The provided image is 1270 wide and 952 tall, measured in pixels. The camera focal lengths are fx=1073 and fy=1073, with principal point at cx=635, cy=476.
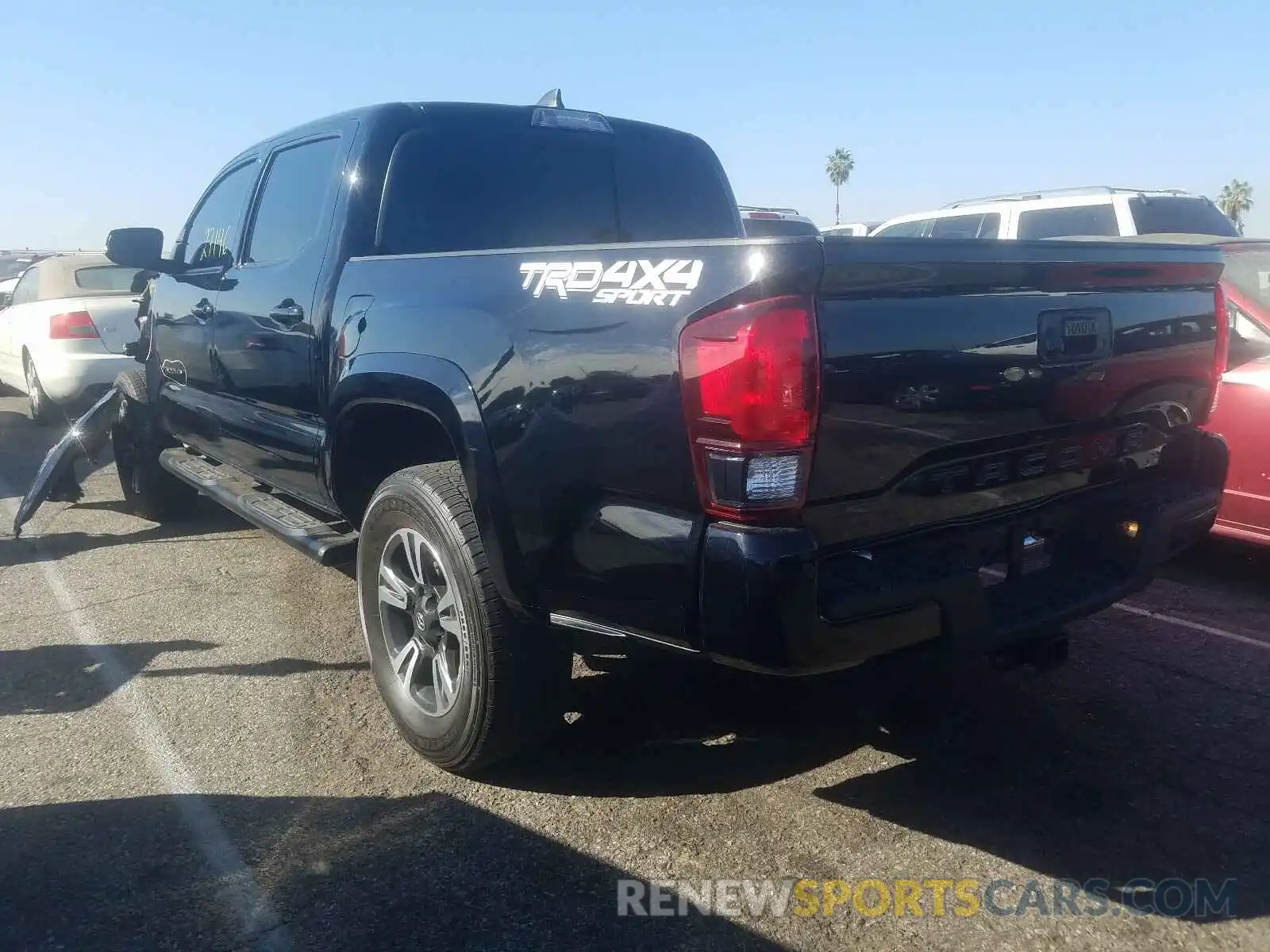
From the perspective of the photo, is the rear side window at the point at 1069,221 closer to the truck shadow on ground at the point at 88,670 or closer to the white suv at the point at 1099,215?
the white suv at the point at 1099,215

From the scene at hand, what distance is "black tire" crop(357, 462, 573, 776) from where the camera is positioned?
2969 mm

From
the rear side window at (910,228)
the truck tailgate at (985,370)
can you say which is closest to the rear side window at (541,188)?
the truck tailgate at (985,370)

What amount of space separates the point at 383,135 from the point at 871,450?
2.31 meters

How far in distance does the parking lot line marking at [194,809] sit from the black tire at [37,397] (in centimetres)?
574

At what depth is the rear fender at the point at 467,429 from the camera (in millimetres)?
2828

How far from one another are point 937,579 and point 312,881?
1.72 m

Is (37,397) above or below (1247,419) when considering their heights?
below

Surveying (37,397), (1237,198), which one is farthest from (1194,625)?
(1237,198)

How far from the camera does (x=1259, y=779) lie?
10.3 ft

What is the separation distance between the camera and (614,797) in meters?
3.12

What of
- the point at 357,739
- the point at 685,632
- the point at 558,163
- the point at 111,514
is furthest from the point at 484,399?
the point at 111,514

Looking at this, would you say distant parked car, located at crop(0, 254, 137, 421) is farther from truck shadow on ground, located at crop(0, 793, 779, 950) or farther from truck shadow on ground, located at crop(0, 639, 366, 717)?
truck shadow on ground, located at crop(0, 793, 779, 950)

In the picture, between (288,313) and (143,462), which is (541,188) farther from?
(143,462)

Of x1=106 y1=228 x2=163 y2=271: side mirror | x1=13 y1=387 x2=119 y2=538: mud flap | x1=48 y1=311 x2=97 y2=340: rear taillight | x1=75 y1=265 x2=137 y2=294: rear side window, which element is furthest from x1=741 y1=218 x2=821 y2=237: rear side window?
x1=75 y1=265 x2=137 y2=294: rear side window
